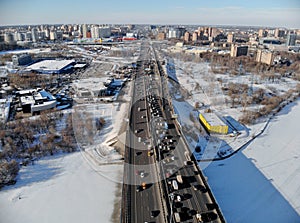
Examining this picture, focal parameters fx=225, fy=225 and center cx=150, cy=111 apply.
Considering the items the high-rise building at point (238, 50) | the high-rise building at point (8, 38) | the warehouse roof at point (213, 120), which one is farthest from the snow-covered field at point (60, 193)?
the high-rise building at point (8, 38)

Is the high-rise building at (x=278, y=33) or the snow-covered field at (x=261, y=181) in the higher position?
the high-rise building at (x=278, y=33)

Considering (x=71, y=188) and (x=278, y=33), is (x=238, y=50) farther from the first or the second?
(x=278, y=33)

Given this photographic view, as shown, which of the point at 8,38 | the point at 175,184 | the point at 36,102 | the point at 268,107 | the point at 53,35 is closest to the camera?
the point at 175,184

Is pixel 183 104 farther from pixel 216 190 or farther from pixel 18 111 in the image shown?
pixel 18 111

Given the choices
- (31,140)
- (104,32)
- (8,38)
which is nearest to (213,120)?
(31,140)

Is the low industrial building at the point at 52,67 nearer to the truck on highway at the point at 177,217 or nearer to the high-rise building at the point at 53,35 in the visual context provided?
the truck on highway at the point at 177,217

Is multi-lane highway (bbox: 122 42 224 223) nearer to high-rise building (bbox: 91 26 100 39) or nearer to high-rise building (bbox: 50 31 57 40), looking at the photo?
high-rise building (bbox: 50 31 57 40)

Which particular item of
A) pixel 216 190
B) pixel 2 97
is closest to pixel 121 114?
pixel 216 190
